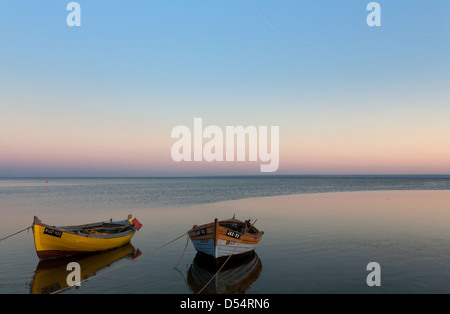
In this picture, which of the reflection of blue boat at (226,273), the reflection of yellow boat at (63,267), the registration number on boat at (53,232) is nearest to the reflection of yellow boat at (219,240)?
the reflection of blue boat at (226,273)

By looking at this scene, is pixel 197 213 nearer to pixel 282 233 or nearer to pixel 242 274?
pixel 282 233

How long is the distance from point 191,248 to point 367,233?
17217mm

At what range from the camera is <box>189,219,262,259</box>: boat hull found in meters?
18.4

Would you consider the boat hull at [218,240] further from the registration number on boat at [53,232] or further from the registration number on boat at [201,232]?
the registration number on boat at [53,232]

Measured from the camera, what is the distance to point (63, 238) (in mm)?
19484

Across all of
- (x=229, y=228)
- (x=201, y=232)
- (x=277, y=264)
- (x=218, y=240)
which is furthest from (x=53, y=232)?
(x=277, y=264)

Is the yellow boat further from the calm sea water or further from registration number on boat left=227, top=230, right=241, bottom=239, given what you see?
registration number on boat left=227, top=230, right=241, bottom=239

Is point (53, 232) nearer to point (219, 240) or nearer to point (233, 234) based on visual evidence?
point (219, 240)

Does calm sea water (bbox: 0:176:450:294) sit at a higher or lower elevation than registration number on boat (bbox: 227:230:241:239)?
lower

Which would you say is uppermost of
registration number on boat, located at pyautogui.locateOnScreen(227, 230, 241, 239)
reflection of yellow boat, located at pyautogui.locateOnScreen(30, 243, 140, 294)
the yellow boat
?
registration number on boat, located at pyautogui.locateOnScreen(227, 230, 241, 239)

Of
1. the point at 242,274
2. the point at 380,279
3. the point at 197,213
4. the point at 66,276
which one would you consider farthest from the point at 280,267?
the point at 197,213

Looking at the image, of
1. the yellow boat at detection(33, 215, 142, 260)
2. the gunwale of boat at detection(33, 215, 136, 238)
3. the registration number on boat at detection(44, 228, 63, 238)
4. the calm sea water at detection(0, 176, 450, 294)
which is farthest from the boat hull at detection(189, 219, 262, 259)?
the registration number on boat at detection(44, 228, 63, 238)

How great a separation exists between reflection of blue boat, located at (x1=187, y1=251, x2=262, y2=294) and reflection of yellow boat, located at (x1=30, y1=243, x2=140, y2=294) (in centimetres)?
611

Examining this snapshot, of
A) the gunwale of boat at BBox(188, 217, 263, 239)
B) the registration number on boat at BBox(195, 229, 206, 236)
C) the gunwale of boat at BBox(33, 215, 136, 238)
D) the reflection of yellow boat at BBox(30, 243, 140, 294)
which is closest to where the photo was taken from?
the reflection of yellow boat at BBox(30, 243, 140, 294)
